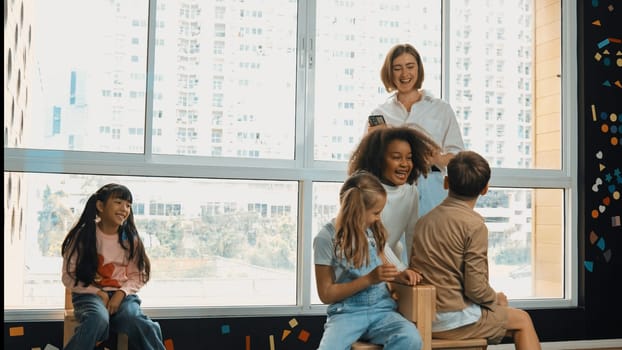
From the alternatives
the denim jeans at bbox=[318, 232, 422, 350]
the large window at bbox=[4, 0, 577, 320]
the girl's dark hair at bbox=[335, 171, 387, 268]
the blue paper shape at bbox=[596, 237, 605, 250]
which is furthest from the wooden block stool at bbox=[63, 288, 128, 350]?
the blue paper shape at bbox=[596, 237, 605, 250]

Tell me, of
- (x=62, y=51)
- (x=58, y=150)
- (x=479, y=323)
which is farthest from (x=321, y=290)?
(x=62, y=51)

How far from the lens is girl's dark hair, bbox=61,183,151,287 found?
284cm

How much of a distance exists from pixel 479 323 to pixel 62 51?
7.54ft

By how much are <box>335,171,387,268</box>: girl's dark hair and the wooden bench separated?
19 centimetres

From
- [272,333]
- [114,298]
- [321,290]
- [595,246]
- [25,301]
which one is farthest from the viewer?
[595,246]

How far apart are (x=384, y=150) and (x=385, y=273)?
65 cm

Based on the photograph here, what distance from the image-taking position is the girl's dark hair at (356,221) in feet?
8.00

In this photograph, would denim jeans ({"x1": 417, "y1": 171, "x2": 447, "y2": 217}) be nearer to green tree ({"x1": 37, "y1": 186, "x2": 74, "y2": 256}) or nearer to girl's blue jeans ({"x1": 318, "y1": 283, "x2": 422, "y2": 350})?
girl's blue jeans ({"x1": 318, "y1": 283, "x2": 422, "y2": 350})

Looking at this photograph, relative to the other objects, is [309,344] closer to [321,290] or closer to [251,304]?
[251,304]

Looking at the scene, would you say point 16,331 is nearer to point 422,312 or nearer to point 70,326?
point 70,326

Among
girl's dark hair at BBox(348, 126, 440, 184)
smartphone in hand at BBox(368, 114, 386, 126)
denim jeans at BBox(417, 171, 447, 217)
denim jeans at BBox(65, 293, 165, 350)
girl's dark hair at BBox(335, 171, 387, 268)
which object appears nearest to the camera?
girl's dark hair at BBox(335, 171, 387, 268)

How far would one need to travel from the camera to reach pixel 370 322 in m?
2.42

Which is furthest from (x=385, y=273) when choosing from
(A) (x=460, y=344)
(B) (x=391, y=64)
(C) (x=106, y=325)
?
(B) (x=391, y=64)

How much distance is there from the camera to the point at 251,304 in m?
3.56
